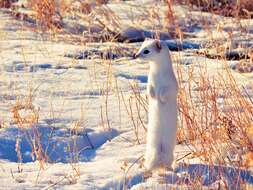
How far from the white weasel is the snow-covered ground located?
0.10 metres

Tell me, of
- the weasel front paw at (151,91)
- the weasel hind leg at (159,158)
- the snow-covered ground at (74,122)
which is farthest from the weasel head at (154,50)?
the snow-covered ground at (74,122)

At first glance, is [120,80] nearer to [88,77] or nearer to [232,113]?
[88,77]

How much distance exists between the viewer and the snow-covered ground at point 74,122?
12.3 feet

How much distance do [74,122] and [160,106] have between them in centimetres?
118

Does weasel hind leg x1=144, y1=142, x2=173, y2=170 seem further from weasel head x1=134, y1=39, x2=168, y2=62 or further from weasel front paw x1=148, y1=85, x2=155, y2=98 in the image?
weasel head x1=134, y1=39, x2=168, y2=62

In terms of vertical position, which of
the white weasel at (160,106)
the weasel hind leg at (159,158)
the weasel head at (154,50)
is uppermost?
the weasel head at (154,50)

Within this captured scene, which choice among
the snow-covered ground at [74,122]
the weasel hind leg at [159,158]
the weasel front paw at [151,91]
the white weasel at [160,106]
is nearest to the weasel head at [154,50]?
the white weasel at [160,106]

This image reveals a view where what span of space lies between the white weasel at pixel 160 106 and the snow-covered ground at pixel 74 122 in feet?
0.33

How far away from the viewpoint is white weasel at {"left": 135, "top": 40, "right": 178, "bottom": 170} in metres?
3.72

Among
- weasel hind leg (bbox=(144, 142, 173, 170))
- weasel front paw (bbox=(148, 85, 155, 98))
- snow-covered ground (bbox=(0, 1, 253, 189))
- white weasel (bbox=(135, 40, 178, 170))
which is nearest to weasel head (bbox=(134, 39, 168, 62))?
white weasel (bbox=(135, 40, 178, 170))

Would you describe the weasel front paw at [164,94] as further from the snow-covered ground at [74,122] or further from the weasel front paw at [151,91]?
the snow-covered ground at [74,122]

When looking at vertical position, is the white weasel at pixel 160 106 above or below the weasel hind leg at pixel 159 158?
above

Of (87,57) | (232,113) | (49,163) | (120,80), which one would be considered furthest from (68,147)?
(87,57)

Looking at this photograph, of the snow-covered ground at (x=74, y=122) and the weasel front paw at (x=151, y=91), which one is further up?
the weasel front paw at (x=151, y=91)
